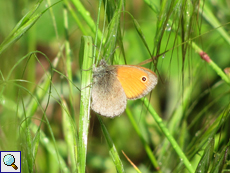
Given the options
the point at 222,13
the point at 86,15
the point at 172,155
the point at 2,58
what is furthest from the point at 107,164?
the point at 222,13

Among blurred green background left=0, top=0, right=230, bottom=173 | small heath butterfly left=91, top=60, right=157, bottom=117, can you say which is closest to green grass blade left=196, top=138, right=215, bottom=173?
blurred green background left=0, top=0, right=230, bottom=173

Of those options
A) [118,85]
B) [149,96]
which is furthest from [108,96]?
[149,96]

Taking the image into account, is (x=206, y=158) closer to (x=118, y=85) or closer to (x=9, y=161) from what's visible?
(x=118, y=85)

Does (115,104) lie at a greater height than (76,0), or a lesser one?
lesser

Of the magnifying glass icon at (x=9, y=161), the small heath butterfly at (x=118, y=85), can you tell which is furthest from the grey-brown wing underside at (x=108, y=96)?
the magnifying glass icon at (x=9, y=161)

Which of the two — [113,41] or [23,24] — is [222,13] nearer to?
[113,41]

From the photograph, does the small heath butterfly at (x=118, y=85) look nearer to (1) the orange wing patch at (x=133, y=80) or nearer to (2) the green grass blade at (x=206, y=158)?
(1) the orange wing patch at (x=133, y=80)
